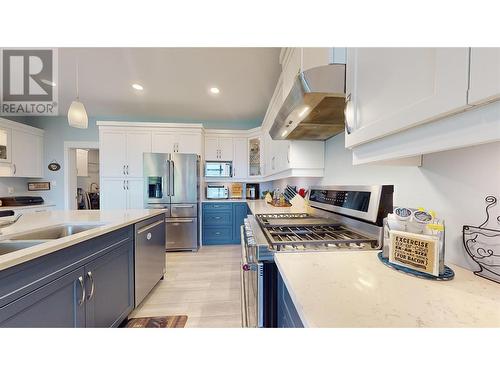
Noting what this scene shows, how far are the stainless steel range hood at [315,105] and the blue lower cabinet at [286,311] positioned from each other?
0.88 m

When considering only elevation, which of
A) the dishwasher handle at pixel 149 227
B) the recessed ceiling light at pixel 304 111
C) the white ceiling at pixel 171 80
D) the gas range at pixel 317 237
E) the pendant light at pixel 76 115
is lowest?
the dishwasher handle at pixel 149 227

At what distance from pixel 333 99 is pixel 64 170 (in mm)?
5095

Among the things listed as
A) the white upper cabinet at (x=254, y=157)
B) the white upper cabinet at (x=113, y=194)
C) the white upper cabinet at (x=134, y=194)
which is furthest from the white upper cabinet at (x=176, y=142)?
the white upper cabinet at (x=254, y=157)

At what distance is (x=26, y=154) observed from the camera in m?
3.66

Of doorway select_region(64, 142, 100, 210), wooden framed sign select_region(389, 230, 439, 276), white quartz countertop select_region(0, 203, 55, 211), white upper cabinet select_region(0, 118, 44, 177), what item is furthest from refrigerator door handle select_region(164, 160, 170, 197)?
wooden framed sign select_region(389, 230, 439, 276)

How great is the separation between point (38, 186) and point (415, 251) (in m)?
5.68

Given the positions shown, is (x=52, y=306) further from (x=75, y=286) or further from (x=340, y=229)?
(x=340, y=229)

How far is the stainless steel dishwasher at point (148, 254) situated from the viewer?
5.70ft

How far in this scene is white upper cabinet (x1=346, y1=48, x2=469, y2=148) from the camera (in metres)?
0.39

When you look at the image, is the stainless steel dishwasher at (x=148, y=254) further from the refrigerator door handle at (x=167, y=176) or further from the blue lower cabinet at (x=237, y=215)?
the blue lower cabinet at (x=237, y=215)

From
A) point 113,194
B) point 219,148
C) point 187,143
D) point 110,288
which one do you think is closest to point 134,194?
point 113,194

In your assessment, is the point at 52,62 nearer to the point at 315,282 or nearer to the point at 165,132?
the point at 165,132
